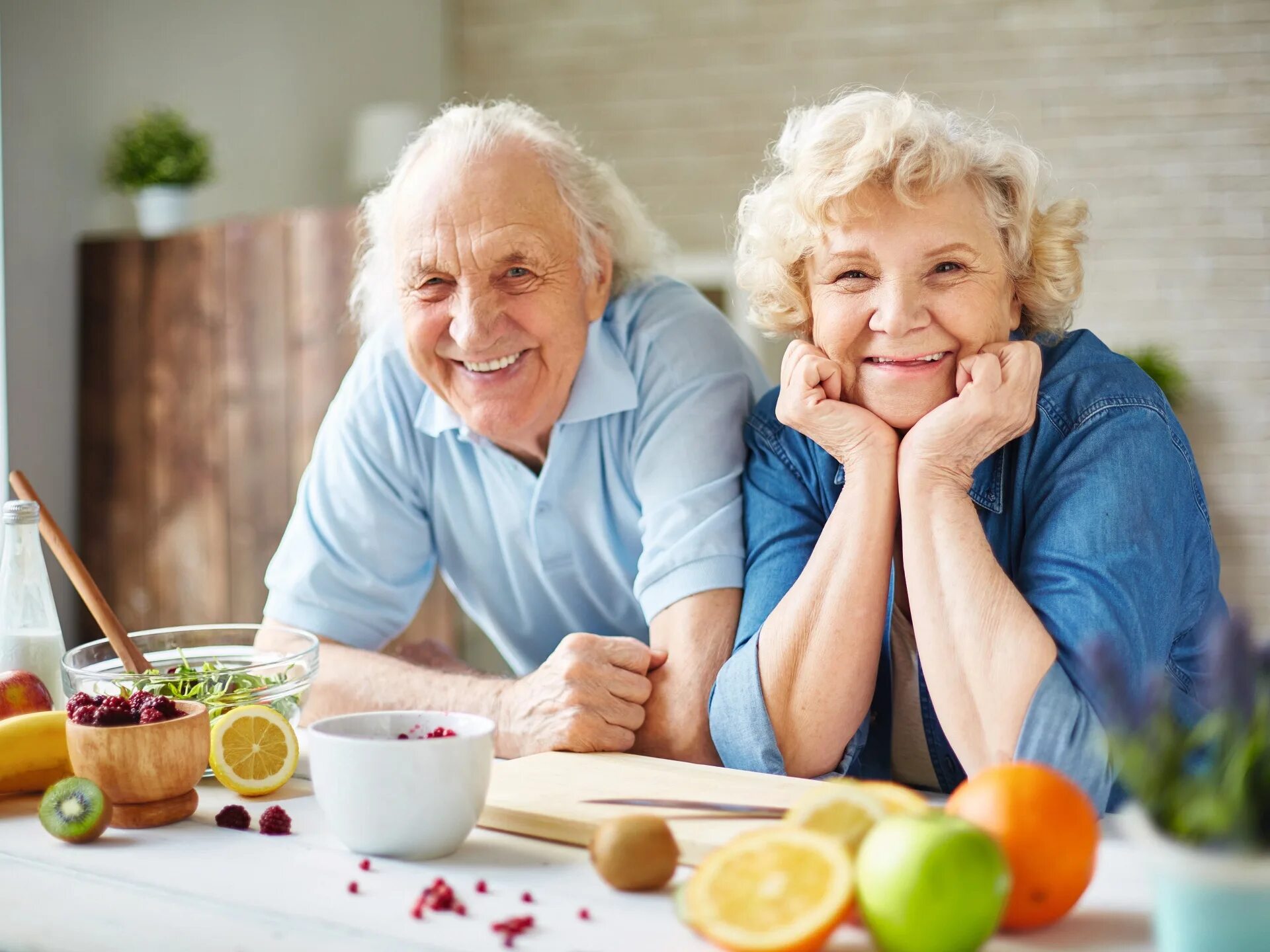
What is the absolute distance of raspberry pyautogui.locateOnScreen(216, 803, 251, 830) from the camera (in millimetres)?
1019

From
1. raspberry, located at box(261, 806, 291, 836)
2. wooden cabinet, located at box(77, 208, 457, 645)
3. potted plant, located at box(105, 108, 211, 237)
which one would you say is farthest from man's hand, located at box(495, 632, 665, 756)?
potted plant, located at box(105, 108, 211, 237)

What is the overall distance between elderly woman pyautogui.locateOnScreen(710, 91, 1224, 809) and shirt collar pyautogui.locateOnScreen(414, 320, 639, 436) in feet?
0.97

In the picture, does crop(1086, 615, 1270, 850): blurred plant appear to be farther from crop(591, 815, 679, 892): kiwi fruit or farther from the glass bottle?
the glass bottle

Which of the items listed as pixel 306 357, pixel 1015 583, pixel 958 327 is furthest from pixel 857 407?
pixel 306 357

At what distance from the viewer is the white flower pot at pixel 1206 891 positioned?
0.64 meters

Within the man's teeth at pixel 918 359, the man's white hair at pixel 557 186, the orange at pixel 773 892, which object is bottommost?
the orange at pixel 773 892

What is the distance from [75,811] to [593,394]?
0.91 m

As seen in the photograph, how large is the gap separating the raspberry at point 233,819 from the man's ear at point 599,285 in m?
0.93

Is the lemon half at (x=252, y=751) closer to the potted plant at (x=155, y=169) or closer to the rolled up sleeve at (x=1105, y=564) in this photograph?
the rolled up sleeve at (x=1105, y=564)

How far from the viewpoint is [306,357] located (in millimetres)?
3393

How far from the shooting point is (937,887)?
0.67 m

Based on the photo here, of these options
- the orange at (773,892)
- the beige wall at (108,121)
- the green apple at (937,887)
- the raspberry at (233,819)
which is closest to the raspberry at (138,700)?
the raspberry at (233,819)

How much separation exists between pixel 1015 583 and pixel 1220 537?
3.94 m

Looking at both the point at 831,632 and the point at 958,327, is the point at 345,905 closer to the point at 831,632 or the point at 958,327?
the point at 831,632
